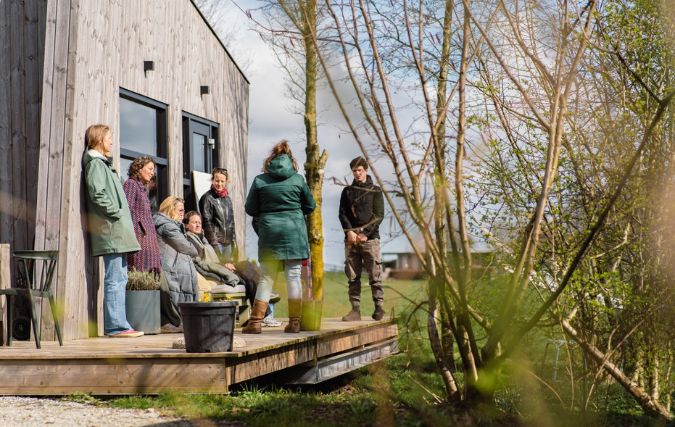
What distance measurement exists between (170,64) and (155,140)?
40.1 inches

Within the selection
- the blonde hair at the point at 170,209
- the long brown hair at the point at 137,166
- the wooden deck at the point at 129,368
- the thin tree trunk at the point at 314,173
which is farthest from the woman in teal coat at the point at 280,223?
the blonde hair at the point at 170,209

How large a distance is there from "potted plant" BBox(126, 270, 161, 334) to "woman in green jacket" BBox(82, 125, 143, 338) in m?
0.29

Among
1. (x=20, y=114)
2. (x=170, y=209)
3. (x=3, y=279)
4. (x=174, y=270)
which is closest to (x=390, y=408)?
(x=3, y=279)

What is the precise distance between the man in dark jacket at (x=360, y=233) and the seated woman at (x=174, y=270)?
1647mm

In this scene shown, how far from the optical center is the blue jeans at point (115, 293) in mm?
6582

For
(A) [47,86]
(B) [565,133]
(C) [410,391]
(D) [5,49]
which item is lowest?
(C) [410,391]

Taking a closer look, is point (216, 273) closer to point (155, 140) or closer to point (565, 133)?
point (155, 140)

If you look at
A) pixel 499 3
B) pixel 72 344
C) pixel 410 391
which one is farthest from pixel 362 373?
pixel 499 3

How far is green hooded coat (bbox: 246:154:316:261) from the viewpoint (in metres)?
6.38

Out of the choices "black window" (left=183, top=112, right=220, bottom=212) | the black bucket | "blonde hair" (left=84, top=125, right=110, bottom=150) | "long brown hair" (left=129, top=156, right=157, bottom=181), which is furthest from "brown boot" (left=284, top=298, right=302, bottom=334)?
"black window" (left=183, top=112, right=220, bottom=212)

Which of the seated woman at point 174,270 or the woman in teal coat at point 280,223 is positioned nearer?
the woman in teal coat at point 280,223

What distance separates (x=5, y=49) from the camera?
706 cm

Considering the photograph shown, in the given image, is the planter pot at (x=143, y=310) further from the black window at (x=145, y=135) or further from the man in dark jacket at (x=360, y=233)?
the man in dark jacket at (x=360, y=233)

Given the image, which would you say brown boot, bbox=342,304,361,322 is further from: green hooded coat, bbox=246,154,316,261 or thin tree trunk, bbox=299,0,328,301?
green hooded coat, bbox=246,154,316,261
